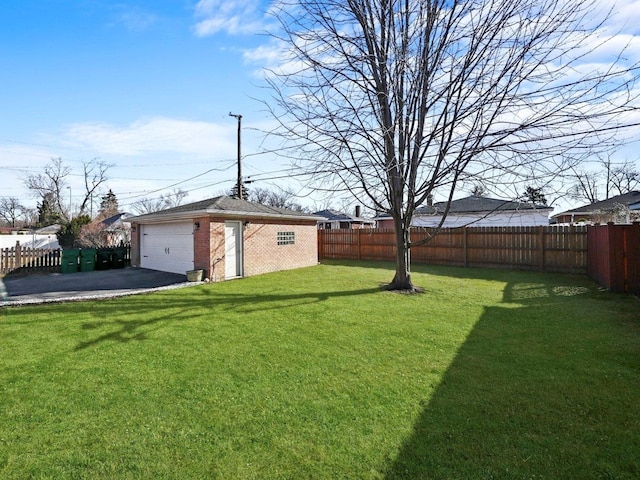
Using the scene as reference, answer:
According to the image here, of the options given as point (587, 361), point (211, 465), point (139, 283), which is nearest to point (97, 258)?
point (139, 283)

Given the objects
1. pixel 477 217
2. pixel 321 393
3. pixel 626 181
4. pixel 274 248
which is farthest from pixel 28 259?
pixel 626 181

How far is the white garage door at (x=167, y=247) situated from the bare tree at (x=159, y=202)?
32.3 meters

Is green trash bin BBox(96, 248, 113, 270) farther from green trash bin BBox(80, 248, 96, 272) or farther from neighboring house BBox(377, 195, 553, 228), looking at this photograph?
neighboring house BBox(377, 195, 553, 228)

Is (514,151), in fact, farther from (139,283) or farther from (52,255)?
(52,255)

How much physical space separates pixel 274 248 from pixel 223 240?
2512mm

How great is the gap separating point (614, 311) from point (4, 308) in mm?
12688

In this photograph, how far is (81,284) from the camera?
1066cm

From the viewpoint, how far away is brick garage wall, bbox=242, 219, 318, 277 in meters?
12.7

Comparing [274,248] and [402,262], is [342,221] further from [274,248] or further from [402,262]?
[402,262]

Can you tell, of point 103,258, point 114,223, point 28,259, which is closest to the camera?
point 28,259

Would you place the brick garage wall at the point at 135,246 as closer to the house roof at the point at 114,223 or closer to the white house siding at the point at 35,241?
the house roof at the point at 114,223

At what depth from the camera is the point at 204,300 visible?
27.2 ft

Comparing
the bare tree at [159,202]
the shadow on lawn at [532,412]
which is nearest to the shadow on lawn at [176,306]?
the shadow on lawn at [532,412]

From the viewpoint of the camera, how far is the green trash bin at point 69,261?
13375mm
